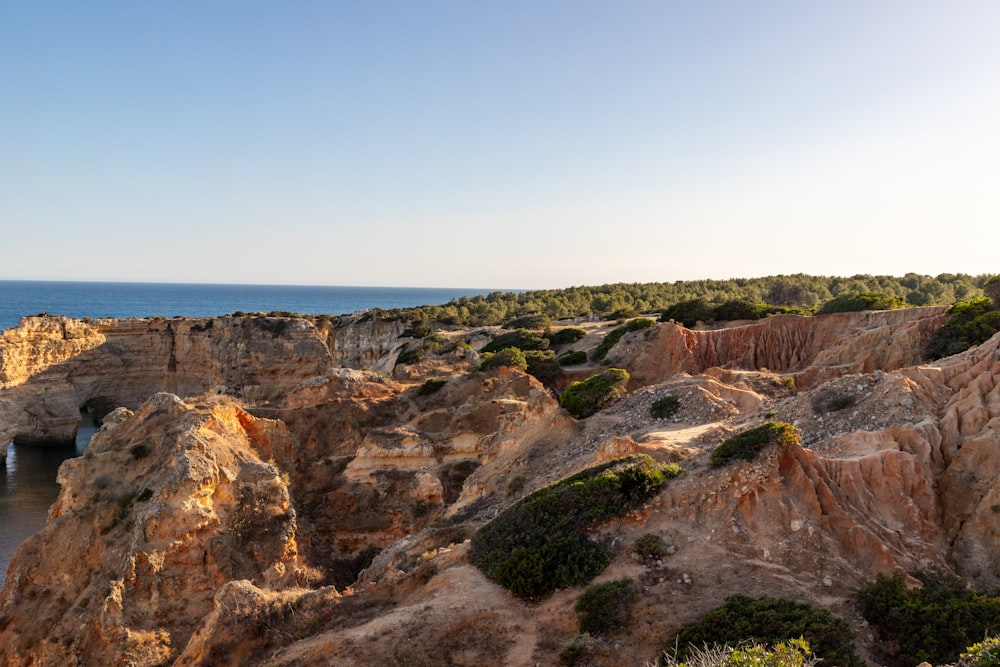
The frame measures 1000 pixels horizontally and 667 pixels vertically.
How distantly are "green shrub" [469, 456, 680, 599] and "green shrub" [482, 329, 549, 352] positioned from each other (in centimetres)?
3138

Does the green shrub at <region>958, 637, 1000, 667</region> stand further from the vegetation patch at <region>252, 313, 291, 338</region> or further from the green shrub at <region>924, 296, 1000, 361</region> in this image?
the vegetation patch at <region>252, 313, 291, 338</region>

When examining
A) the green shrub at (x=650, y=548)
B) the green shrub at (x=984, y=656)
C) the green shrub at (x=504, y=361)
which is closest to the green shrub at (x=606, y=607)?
the green shrub at (x=650, y=548)

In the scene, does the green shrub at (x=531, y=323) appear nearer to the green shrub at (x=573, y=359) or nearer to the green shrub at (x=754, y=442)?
the green shrub at (x=573, y=359)

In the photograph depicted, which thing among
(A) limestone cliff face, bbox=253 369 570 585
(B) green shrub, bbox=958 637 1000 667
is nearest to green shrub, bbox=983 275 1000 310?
(A) limestone cliff face, bbox=253 369 570 585

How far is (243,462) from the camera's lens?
1822cm

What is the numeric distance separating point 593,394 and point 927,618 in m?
17.0

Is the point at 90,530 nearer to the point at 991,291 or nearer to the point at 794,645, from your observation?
the point at 794,645

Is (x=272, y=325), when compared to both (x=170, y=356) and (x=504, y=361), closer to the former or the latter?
(x=170, y=356)

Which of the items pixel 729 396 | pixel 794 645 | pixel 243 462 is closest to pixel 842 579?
pixel 794 645

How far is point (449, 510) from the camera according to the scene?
20.0 metres

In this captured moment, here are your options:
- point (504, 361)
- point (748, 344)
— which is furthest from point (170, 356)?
point (748, 344)

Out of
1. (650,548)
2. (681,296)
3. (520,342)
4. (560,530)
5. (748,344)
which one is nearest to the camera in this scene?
(650,548)

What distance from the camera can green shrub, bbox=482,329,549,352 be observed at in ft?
151

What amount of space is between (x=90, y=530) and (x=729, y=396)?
21.0 meters
